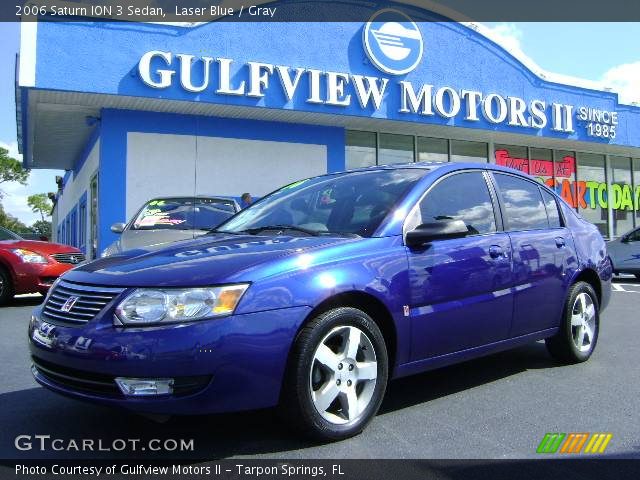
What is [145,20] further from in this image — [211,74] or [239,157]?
[239,157]

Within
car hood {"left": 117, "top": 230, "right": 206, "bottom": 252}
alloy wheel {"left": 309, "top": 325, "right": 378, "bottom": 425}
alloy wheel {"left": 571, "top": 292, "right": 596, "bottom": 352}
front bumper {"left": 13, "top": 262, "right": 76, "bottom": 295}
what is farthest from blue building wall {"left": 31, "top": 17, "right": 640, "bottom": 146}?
alloy wheel {"left": 309, "top": 325, "right": 378, "bottom": 425}

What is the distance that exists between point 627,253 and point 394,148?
6.43 m

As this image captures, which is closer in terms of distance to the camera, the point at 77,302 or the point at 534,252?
the point at 77,302

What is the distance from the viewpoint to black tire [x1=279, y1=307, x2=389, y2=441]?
2.81 meters

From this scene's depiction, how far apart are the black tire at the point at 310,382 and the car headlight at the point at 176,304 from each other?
41cm

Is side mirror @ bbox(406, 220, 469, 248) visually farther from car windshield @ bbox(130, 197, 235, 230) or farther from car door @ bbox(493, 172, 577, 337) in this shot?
car windshield @ bbox(130, 197, 235, 230)

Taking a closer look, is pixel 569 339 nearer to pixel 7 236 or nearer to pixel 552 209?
pixel 552 209

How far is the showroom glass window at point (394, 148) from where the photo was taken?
53.8 feet

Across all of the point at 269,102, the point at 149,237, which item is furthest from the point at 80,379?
the point at 269,102

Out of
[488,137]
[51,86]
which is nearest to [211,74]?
[51,86]

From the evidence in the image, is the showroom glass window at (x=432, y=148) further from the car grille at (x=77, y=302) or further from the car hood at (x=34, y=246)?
the car grille at (x=77, y=302)

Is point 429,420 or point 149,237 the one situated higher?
point 149,237

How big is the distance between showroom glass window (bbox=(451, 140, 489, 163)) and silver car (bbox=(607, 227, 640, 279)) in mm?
4919

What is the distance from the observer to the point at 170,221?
828 cm
